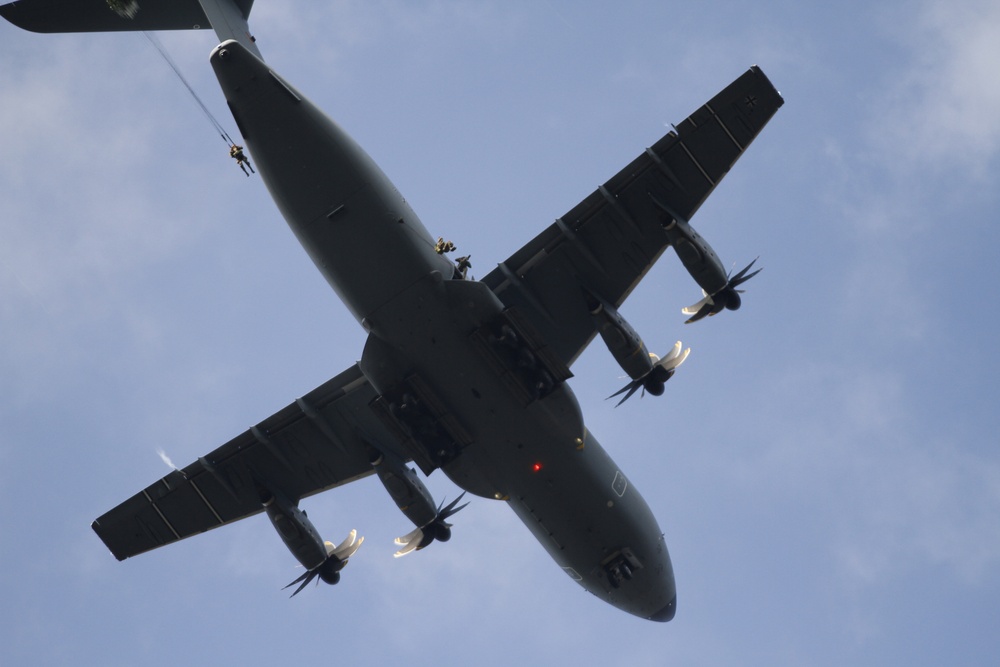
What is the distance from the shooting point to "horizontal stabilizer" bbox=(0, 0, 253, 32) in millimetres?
30188

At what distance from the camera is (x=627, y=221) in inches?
1222

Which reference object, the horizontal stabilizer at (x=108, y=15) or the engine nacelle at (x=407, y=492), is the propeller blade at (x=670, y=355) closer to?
the engine nacelle at (x=407, y=492)

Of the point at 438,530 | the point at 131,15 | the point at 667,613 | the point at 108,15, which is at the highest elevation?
the point at 108,15

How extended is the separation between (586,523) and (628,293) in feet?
21.7

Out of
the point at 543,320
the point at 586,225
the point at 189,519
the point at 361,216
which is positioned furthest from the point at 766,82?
the point at 189,519

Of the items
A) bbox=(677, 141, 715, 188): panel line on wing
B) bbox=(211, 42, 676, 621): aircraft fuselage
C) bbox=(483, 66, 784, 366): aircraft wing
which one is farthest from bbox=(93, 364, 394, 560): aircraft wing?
bbox=(677, 141, 715, 188): panel line on wing

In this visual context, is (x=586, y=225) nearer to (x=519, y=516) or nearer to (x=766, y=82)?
(x=766, y=82)

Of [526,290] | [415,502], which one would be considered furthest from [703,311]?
[415,502]

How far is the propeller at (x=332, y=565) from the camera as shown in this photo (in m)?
34.8

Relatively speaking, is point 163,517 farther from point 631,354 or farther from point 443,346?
point 631,354

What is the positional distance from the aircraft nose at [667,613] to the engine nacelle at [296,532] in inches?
407

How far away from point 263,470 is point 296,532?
84.5 inches

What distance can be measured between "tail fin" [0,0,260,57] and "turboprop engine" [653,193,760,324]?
11.6m

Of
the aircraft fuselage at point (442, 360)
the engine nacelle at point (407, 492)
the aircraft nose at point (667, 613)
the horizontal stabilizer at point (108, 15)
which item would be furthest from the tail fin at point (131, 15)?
the aircraft nose at point (667, 613)
